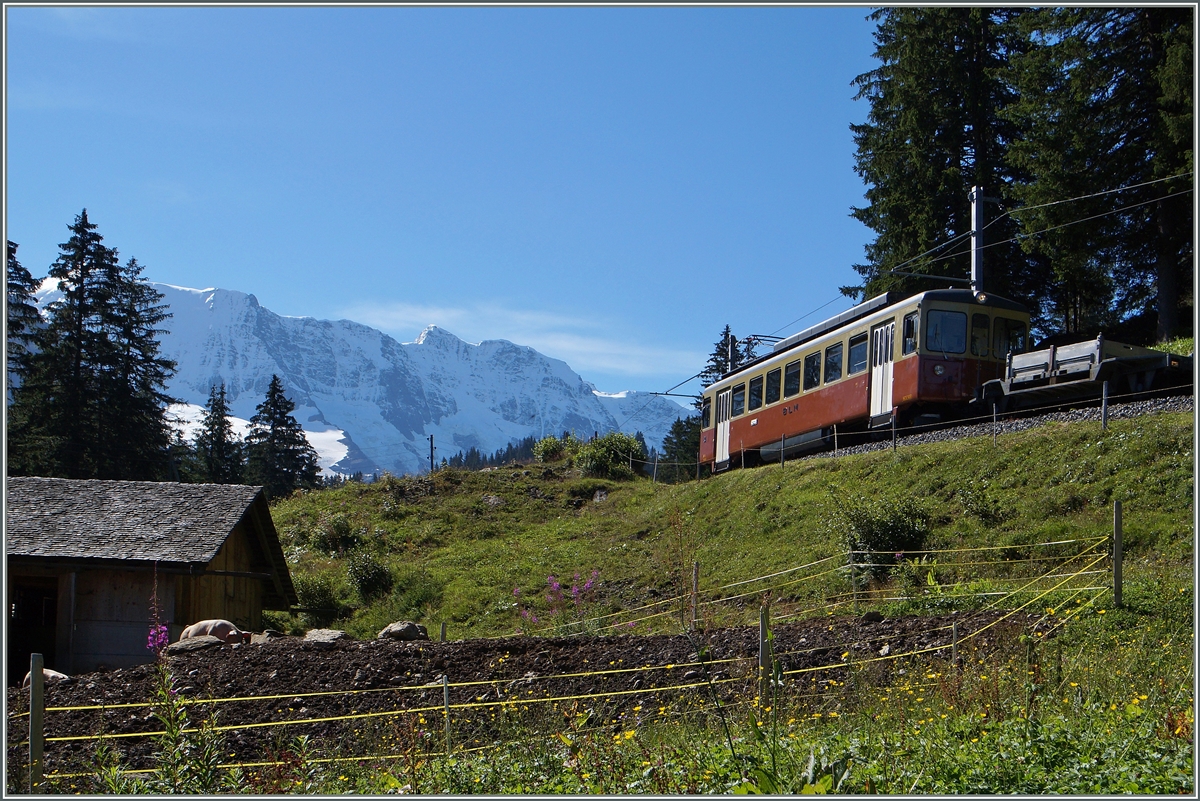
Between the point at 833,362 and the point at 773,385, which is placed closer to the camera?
the point at 833,362

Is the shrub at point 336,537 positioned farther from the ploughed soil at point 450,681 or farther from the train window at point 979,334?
the train window at point 979,334

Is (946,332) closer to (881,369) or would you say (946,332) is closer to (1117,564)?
(881,369)

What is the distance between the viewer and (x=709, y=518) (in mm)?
22469

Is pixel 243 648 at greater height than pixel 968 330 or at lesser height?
lesser

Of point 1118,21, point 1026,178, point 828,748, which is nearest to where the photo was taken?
point 828,748

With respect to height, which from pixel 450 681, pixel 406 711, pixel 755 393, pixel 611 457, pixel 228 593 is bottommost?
pixel 228 593

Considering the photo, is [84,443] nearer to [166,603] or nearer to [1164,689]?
[166,603]

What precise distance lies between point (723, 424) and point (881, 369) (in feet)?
25.9

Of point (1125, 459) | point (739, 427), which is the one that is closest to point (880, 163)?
point (739, 427)

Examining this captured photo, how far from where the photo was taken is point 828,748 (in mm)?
5531

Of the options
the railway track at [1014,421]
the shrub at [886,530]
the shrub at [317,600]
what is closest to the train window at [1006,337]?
the railway track at [1014,421]

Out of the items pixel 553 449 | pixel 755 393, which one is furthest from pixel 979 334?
pixel 553 449

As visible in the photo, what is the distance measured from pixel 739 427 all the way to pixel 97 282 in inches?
1106

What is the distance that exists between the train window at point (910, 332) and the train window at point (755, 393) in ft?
20.3
